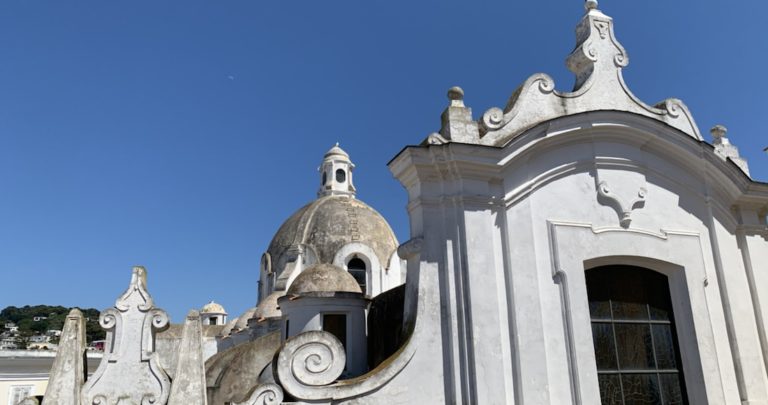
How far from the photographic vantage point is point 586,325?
25.3ft

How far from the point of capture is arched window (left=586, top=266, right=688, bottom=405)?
7965 mm

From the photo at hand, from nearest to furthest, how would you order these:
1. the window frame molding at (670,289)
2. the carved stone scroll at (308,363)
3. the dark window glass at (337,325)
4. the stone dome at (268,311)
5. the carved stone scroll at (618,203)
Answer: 1. the carved stone scroll at (308,363)
2. the window frame molding at (670,289)
3. the carved stone scroll at (618,203)
4. the dark window glass at (337,325)
5. the stone dome at (268,311)

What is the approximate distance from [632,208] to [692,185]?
4.25 ft

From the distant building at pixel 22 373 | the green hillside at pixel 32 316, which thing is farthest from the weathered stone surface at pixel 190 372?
the green hillside at pixel 32 316

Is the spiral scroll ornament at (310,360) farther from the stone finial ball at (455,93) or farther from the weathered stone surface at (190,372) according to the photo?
the stone finial ball at (455,93)

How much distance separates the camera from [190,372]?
6234 millimetres

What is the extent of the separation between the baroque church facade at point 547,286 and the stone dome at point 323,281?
2846 millimetres

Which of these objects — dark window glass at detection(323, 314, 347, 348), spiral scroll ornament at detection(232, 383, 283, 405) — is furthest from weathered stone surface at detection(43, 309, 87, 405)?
dark window glass at detection(323, 314, 347, 348)

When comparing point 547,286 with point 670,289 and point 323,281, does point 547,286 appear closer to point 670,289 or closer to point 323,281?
point 670,289

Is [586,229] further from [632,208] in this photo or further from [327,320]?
[327,320]

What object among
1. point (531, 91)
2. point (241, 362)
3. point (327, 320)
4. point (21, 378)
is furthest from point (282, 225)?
point (531, 91)

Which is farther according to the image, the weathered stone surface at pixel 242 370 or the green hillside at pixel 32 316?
the green hillside at pixel 32 316

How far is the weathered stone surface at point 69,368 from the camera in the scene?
19.6ft

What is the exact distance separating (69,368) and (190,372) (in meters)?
1.18
